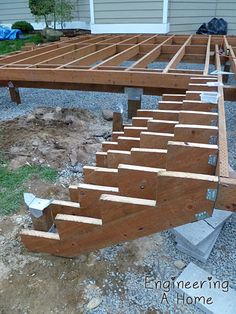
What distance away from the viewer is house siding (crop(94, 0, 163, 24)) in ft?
27.0

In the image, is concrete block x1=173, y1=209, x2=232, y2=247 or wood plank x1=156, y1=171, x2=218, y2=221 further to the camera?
concrete block x1=173, y1=209, x2=232, y2=247

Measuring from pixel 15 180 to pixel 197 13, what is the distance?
809cm

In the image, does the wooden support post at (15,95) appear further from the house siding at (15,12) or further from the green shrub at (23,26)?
the green shrub at (23,26)

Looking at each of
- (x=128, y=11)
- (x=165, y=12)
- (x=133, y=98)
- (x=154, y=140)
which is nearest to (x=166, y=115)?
(x=154, y=140)

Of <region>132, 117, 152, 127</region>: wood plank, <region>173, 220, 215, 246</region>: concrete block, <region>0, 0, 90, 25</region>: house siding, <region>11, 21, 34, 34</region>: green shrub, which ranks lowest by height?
<region>173, 220, 215, 246</region>: concrete block

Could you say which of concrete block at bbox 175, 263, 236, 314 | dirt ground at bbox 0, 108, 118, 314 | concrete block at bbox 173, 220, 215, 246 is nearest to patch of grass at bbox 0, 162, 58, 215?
dirt ground at bbox 0, 108, 118, 314

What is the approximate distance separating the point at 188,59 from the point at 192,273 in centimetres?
436

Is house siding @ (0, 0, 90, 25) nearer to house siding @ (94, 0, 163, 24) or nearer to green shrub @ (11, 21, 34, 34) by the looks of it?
green shrub @ (11, 21, 34, 34)

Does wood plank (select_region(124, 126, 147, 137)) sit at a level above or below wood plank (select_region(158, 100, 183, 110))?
below

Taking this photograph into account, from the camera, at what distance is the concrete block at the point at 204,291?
65.9 inches

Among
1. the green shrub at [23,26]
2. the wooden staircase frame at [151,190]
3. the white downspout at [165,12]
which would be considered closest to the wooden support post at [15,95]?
the wooden staircase frame at [151,190]

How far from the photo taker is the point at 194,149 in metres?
1.45

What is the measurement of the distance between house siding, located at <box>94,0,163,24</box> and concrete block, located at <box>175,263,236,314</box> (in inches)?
318

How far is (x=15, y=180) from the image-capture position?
279cm
